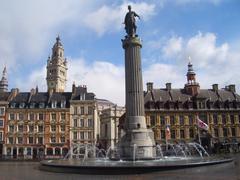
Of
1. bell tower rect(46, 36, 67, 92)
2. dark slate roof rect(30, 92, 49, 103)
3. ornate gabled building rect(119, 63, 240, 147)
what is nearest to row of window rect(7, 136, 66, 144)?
dark slate roof rect(30, 92, 49, 103)

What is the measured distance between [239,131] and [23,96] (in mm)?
43453

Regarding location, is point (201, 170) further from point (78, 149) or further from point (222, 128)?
point (222, 128)

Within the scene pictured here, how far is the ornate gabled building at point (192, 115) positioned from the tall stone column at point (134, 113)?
1192 inches

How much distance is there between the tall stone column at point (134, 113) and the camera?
75.5 feet

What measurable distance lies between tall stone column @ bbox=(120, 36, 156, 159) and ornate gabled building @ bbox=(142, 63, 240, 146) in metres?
30.3

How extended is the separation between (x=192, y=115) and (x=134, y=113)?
33.7 metres

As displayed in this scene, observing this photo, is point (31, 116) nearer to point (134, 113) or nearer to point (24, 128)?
point (24, 128)

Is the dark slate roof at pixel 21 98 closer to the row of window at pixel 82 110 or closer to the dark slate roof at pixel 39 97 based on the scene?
the dark slate roof at pixel 39 97

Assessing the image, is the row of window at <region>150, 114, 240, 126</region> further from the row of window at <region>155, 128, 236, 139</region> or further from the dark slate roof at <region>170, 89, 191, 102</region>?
the dark slate roof at <region>170, 89, 191, 102</region>

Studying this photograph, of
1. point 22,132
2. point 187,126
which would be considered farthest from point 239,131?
point 22,132

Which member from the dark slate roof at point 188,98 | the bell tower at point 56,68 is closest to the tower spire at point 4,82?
the bell tower at point 56,68

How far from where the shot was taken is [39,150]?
181 ft

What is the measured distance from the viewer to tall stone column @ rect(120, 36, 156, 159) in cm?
2302

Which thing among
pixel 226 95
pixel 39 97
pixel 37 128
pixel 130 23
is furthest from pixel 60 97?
pixel 130 23
